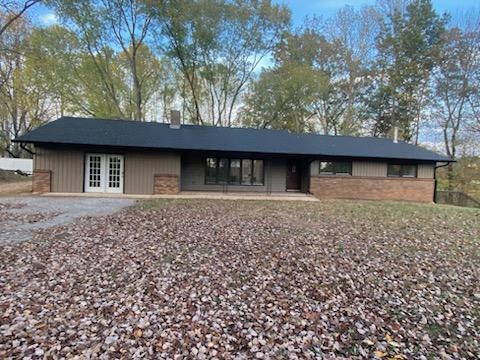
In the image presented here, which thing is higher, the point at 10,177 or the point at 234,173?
the point at 234,173

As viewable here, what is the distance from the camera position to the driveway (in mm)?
6026

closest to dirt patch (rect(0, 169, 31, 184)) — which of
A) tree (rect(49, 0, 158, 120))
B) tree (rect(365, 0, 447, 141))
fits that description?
tree (rect(49, 0, 158, 120))

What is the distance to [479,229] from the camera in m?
7.91

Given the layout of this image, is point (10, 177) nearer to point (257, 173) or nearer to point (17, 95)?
point (17, 95)

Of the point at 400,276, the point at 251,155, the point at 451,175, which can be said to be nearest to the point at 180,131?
the point at 251,155

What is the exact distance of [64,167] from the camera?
42.7 ft

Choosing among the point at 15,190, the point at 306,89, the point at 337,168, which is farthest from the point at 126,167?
the point at 306,89

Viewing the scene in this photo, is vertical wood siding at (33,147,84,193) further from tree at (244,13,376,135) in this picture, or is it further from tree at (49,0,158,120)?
tree at (244,13,376,135)

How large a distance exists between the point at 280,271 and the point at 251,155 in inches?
432

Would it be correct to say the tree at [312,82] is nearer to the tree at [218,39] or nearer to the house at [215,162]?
the tree at [218,39]

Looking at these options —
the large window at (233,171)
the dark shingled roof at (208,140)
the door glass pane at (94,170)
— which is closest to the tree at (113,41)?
the dark shingled roof at (208,140)

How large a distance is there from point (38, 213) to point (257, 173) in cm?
1016

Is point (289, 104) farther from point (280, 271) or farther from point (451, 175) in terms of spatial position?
point (280, 271)

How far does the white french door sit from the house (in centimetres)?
4
